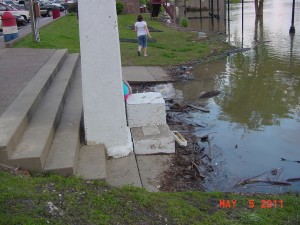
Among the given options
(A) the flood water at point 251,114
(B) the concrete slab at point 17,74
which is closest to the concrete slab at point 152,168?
(A) the flood water at point 251,114

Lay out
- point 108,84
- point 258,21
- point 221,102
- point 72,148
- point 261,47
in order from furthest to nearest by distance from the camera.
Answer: point 258,21 → point 261,47 → point 221,102 → point 108,84 → point 72,148

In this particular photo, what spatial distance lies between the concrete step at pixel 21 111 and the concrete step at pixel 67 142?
470mm

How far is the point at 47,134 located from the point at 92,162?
0.72m

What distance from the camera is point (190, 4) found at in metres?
53.2

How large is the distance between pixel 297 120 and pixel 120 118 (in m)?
4.12

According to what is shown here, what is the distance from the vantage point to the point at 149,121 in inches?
284

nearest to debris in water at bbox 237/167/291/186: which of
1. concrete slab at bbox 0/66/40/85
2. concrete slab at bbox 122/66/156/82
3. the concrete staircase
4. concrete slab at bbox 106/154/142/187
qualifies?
concrete slab at bbox 106/154/142/187

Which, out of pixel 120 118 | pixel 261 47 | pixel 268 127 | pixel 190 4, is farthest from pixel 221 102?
pixel 190 4

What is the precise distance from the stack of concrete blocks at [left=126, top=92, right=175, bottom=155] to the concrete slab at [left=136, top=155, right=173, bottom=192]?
14 cm

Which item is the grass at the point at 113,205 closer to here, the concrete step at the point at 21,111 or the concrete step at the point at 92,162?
the concrete step at the point at 92,162

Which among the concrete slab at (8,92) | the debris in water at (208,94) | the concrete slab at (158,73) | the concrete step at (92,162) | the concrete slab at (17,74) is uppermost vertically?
the concrete slab at (17,74)

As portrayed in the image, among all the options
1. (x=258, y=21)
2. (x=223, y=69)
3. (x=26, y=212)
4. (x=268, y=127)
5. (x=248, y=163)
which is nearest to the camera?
(x=26, y=212)

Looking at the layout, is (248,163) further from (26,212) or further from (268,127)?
(26,212)
